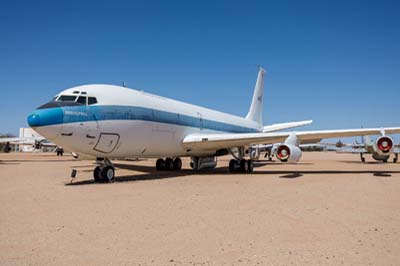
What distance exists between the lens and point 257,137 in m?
17.4

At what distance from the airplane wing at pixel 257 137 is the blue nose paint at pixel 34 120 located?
8.29 m

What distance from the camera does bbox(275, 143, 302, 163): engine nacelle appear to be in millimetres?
15656

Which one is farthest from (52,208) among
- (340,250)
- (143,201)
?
(340,250)

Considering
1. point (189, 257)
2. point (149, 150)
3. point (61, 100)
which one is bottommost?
point (189, 257)

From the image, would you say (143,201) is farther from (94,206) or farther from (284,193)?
(284,193)

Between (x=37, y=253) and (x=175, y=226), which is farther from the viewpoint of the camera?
(x=175, y=226)

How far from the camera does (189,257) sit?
166 inches

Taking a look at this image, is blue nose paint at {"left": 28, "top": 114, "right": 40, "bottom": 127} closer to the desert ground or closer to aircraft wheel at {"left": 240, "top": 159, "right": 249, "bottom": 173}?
the desert ground

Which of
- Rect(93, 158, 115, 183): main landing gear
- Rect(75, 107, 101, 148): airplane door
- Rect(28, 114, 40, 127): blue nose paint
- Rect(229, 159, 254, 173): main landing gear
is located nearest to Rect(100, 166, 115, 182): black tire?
Rect(93, 158, 115, 183): main landing gear

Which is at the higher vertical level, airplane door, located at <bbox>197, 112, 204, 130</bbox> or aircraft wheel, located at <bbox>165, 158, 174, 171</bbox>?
airplane door, located at <bbox>197, 112, 204, 130</bbox>

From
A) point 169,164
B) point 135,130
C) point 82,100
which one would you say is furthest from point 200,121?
point 82,100

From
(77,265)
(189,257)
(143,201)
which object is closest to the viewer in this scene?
(77,265)

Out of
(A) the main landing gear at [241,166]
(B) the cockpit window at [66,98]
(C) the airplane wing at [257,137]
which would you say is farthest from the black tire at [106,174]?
(A) the main landing gear at [241,166]

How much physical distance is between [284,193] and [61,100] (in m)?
8.26
